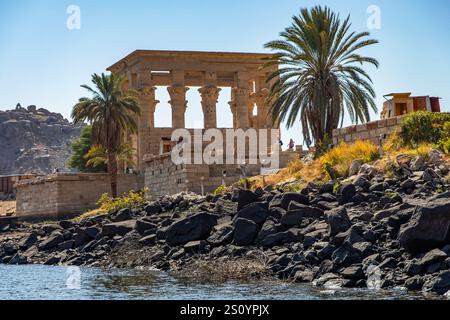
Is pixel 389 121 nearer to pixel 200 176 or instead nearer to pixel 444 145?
pixel 444 145

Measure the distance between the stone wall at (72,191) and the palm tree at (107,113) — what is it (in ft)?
10.6

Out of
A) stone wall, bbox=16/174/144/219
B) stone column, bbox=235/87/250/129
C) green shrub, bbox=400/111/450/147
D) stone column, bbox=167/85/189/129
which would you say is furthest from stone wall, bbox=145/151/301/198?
stone column, bbox=235/87/250/129

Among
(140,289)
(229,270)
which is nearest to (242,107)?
(229,270)

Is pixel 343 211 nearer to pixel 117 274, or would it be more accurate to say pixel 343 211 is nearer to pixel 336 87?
pixel 117 274

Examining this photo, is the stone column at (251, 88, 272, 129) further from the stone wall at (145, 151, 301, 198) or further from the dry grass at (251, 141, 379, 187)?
the dry grass at (251, 141, 379, 187)

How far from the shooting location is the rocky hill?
452 feet

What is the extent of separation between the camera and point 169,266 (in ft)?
78.1

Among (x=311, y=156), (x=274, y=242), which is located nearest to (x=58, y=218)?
(x=311, y=156)

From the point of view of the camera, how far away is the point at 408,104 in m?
31.9

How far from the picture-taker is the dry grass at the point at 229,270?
2030 cm

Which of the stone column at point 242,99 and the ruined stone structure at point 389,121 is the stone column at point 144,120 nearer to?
the stone column at point 242,99

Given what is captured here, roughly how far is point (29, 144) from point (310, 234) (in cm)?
12544

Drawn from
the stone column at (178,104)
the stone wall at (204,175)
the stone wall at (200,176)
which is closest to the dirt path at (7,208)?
the stone column at (178,104)

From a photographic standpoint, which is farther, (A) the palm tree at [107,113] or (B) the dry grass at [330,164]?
(A) the palm tree at [107,113]
